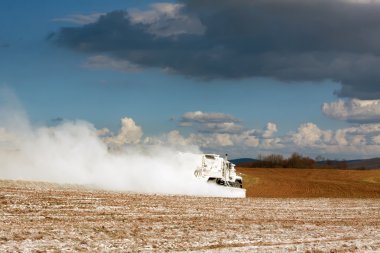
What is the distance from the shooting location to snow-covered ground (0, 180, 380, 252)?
17.6m

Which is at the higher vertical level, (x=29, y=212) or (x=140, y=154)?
(x=140, y=154)

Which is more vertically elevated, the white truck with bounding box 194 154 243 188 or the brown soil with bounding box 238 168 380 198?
the white truck with bounding box 194 154 243 188

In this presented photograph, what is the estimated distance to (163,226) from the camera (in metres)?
22.5

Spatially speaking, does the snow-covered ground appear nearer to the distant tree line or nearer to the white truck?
the white truck

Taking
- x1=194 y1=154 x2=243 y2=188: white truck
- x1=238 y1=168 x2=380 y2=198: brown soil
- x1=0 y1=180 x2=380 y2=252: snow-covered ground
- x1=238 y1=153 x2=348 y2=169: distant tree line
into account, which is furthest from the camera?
x1=238 y1=153 x2=348 y2=169: distant tree line

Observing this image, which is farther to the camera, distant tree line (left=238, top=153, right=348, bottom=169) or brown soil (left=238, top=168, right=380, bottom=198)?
distant tree line (left=238, top=153, right=348, bottom=169)

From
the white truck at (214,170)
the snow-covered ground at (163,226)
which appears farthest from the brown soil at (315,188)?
the snow-covered ground at (163,226)

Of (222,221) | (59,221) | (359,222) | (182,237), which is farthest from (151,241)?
(359,222)

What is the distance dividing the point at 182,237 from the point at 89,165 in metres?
29.9

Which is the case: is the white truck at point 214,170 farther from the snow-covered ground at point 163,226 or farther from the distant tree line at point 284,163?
the distant tree line at point 284,163

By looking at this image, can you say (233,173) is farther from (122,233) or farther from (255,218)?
(122,233)

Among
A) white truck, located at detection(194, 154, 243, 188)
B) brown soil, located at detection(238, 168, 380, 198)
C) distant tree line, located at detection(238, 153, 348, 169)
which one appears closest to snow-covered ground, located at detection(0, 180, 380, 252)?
white truck, located at detection(194, 154, 243, 188)

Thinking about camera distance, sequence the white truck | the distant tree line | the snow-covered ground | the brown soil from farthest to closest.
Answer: the distant tree line
the brown soil
the white truck
the snow-covered ground

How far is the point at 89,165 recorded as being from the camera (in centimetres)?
4847
